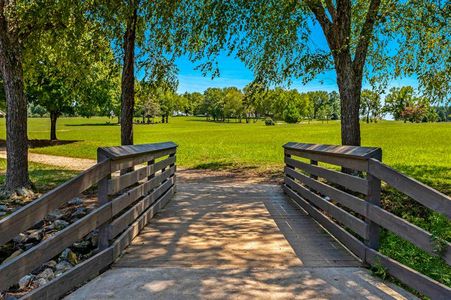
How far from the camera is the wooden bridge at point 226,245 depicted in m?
3.44

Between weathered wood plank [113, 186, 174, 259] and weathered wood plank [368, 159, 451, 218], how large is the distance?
3.10 metres

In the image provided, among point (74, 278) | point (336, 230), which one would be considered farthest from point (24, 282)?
point (336, 230)

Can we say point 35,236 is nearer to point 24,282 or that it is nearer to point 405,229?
point 24,282

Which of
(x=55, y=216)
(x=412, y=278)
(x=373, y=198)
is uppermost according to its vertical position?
(x=373, y=198)

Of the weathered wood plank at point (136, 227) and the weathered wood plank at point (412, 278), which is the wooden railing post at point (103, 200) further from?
the weathered wood plank at point (412, 278)

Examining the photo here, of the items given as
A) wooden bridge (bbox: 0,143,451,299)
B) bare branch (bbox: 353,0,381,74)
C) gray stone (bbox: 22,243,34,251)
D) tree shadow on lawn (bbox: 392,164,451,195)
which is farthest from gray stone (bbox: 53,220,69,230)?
tree shadow on lawn (bbox: 392,164,451,195)

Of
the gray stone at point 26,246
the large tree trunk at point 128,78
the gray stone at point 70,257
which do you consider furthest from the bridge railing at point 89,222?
the large tree trunk at point 128,78

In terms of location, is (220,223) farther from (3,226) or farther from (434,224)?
(3,226)

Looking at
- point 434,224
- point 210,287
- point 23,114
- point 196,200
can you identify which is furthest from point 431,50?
point 23,114

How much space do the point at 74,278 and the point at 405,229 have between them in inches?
127

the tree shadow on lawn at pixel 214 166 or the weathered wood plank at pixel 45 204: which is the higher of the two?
the weathered wood plank at pixel 45 204

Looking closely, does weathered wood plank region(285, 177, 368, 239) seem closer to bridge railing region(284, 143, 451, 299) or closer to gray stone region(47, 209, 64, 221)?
bridge railing region(284, 143, 451, 299)

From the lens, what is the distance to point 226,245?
211 inches

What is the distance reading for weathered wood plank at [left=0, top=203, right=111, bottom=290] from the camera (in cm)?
282
